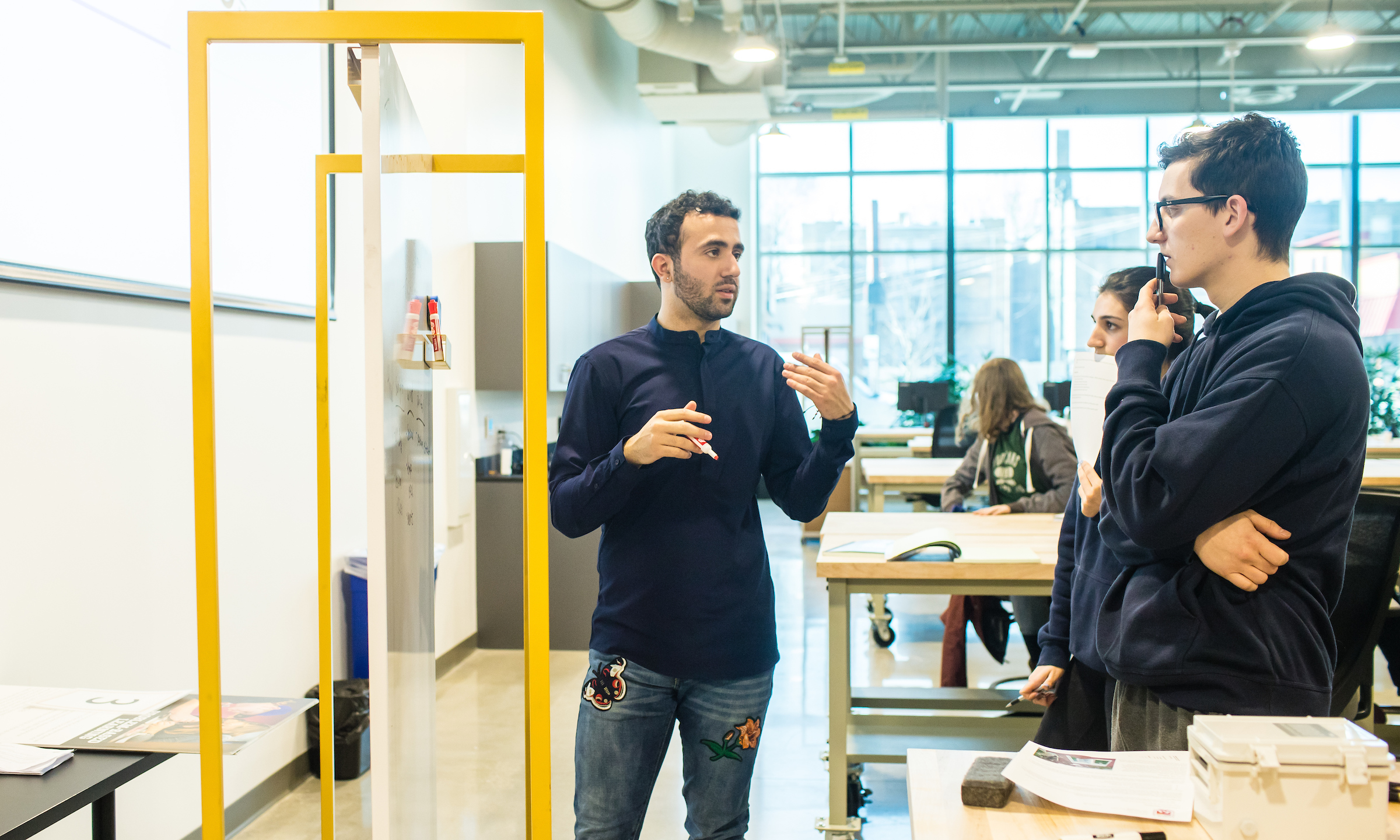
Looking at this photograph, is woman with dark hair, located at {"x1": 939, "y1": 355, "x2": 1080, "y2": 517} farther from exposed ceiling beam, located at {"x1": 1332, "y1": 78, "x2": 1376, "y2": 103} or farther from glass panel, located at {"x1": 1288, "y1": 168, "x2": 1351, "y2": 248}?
glass panel, located at {"x1": 1288, "y1": 168, "x2": 1351, "y2": 248}

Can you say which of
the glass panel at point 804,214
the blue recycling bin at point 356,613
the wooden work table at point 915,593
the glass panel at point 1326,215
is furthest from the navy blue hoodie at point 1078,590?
the glass panel at point 1326,215

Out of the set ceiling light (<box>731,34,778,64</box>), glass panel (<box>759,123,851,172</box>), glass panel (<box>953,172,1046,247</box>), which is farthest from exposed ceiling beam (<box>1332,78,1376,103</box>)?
ceiling light (<box>731,34,778,64</box>)

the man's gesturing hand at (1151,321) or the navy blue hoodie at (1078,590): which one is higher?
the man's gesturing hand at (1151,321)

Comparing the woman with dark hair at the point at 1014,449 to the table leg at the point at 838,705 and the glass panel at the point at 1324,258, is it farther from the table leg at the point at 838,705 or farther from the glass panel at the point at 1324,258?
the glass panel at the point at 1324,258

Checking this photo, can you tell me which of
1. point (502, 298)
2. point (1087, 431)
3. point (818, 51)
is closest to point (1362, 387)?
point (1087, 431)

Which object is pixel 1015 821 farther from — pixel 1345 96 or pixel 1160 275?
pixel 1345 96

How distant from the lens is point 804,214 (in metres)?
11.6

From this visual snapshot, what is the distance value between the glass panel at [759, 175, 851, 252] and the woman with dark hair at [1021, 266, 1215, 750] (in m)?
9.87

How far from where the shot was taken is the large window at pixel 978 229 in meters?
11.5

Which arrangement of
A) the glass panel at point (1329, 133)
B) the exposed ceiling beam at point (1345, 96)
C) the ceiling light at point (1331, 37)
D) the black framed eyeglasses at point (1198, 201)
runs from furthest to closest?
the glass panel at point (1329, 133) → the exposed ceiling beam at point (1345, 96) → the ceiling light at point (1331, 37) → the black framed eyeglasses at point (1198, 201)

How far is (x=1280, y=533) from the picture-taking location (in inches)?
45.9

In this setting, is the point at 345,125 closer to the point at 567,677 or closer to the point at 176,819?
the point at 176,819

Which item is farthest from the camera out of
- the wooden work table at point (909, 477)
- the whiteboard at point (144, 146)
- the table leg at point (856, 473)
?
the table leg at point (856, 473)

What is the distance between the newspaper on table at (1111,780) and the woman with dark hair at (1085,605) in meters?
0.26
